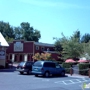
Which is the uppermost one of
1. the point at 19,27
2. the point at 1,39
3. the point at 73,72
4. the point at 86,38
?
the point at 19,27

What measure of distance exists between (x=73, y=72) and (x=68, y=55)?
17175 mm

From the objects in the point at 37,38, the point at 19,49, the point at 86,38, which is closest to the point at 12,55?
the point at 19,49

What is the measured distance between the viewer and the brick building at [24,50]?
173 ft

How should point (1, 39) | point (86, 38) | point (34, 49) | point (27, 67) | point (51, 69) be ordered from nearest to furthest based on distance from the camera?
point (51, 69) < point (27, 67) < point (1, 39) < point (34, 49) < point (86, 38)

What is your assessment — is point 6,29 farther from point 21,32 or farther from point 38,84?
point 38,84

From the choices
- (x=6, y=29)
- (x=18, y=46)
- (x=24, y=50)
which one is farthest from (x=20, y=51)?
(x=6, y=29)

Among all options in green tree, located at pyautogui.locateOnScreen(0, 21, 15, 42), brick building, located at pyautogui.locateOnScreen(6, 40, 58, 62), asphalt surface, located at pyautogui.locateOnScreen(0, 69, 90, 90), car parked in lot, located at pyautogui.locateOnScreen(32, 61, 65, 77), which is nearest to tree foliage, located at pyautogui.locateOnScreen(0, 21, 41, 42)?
green tree, located at pyautogui.locateOnScreen(0, 21, 15, 42)

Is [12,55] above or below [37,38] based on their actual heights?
below

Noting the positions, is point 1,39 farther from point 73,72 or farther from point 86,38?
point 86,38

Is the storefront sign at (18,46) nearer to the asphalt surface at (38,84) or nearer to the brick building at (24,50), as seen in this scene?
the brick building at (24,50)

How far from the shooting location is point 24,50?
176 feet

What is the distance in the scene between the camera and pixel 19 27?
93000 mm

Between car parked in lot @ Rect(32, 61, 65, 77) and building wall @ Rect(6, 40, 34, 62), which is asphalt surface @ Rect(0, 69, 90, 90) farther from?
building wall @ Rect(6, 40, 34, 62)

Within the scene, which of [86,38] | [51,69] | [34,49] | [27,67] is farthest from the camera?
[86,38]
